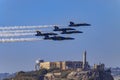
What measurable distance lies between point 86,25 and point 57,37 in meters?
10.5

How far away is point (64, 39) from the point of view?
155m

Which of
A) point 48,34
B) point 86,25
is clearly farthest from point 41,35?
point 86,25

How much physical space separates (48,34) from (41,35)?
2287 mm

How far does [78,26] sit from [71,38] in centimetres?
742

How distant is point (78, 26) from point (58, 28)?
5.98 m

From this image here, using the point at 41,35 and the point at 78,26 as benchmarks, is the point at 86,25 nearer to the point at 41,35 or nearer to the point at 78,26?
the point at 78,26

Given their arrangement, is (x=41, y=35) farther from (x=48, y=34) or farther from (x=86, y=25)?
(x=86, y=25)

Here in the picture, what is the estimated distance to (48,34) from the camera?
15950 cm

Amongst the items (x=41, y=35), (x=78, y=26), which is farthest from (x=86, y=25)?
(x=41, y=35)

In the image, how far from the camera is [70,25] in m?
158

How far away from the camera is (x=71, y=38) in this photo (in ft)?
505

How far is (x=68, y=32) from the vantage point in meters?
160

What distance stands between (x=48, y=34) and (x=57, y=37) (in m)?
5.10

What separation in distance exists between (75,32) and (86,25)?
435cm
